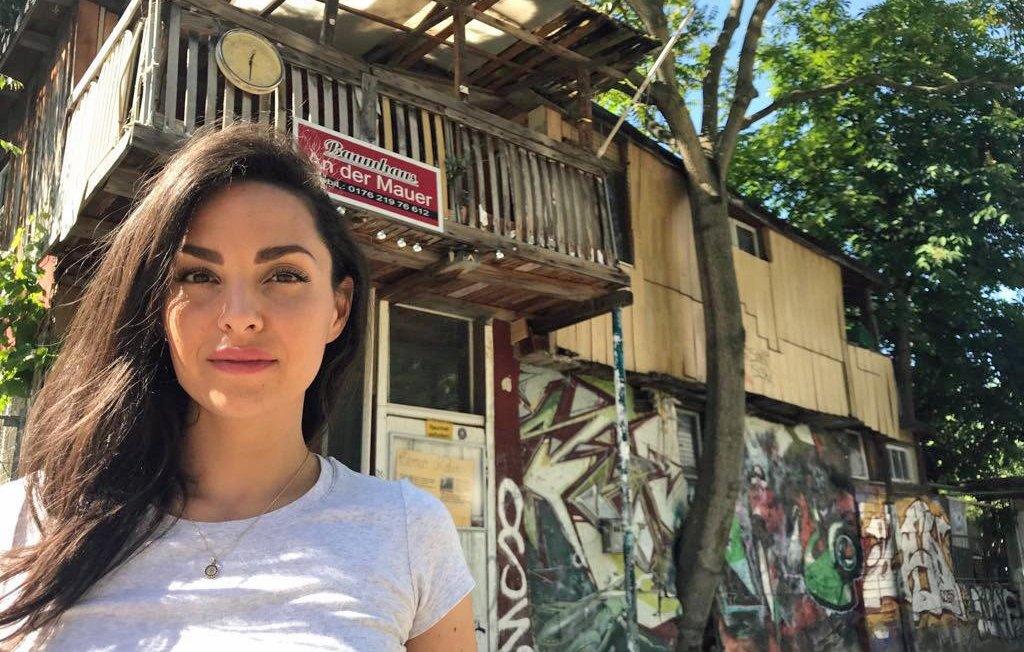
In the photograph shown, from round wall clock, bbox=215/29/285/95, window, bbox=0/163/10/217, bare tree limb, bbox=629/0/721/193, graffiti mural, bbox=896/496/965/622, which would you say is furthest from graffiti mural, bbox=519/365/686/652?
graffiti mural, bbox=896/496/965/622

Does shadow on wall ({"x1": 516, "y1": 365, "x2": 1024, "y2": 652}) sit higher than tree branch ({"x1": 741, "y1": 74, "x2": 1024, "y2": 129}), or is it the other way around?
tree branch ({"x1": 741, "y1": 74, "x2": 1024, "y2": 129})

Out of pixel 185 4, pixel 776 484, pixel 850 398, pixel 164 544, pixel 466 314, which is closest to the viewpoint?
pixel 164 544

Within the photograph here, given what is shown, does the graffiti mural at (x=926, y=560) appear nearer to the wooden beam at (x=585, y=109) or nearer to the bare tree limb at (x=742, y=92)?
the bare tree limb at (x=742, y=92)

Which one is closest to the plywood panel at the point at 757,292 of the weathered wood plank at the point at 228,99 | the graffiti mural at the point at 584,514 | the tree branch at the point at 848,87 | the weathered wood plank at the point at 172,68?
the tree branch at the point at 848,87

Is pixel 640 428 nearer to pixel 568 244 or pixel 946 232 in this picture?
pixel 568 244

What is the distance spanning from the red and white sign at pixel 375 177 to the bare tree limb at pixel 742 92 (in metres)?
5.60

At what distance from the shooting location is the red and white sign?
6629 mm

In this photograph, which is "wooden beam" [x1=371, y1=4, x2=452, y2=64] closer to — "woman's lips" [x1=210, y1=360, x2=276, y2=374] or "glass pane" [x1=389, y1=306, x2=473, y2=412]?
"glass pane" [x1=389, y1=306, x2=473, y2=412]

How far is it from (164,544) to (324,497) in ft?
0.94

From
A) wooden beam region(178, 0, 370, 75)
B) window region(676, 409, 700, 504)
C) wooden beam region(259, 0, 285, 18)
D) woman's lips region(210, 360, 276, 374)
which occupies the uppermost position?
wooden beam region(259, 0, 285, 18)

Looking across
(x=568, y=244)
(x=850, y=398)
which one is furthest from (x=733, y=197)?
(x=568, y=244)

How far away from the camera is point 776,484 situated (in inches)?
512

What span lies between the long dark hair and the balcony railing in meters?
4.24

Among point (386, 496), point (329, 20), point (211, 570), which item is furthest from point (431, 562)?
point (329, 20)
